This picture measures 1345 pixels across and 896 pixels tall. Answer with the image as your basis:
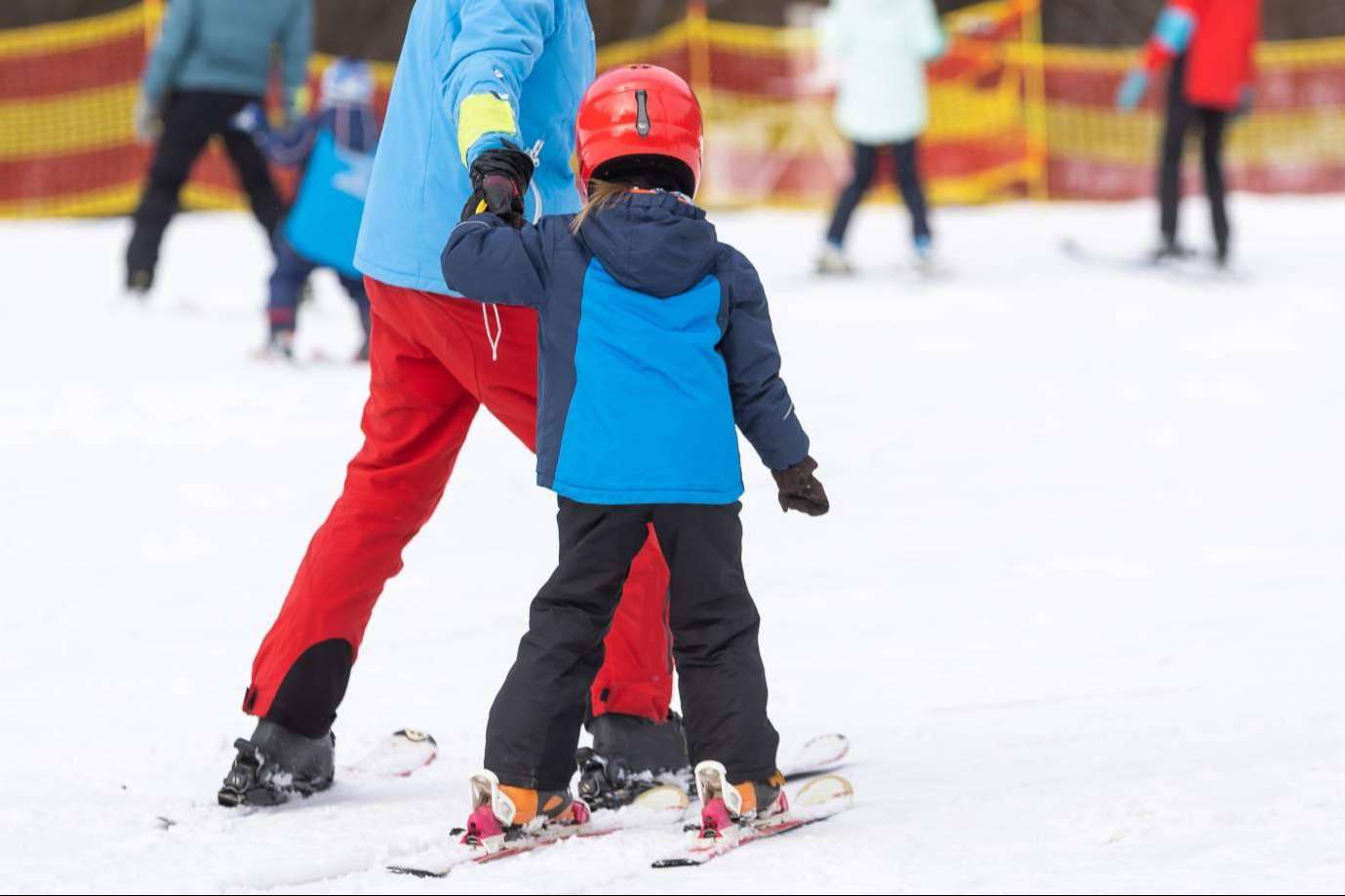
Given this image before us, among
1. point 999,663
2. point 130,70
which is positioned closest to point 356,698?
point 999,663

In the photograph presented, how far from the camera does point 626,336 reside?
9.56 ft

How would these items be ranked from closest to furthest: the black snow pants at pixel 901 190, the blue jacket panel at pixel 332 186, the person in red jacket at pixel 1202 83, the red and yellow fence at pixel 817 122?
the blue jacket panel at pixel 332 186, the person in red jacket at pixel 1202 83, the black snow pants at pixel 901 190, the red and yellow fence at pixel 817 122

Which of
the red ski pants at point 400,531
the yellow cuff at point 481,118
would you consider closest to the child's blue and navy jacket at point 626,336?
the yellow cuff at point 481,118

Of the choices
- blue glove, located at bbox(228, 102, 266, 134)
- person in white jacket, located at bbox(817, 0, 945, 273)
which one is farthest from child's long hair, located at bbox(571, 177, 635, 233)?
person in white jacket, located at bbox(817, 0, 945, 273)

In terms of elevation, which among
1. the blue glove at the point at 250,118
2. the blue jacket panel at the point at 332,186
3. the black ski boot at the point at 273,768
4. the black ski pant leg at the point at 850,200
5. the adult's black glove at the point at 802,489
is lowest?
the black ski boot at the point at 273,768

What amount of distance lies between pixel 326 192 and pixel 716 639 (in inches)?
170

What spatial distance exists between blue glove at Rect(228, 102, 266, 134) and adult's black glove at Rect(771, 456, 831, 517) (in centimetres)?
596

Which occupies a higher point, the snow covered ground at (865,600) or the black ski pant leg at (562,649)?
the black ski pant leg at (562,649)

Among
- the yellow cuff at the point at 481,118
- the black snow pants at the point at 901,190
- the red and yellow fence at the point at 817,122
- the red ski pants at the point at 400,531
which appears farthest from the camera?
the red and yellow fence at the point at 817,122

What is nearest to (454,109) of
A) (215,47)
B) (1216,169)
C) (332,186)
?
(332,186)

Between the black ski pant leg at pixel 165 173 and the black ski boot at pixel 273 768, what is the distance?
5906 millimetres

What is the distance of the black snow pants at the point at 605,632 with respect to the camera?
293cm

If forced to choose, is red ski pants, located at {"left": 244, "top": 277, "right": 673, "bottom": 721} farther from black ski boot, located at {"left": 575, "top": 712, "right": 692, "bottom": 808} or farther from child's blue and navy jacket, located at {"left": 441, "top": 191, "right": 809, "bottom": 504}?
child's blue and navy jacket, located at {"left": 441, "top": 191, "right": 809, "bottom": 504}

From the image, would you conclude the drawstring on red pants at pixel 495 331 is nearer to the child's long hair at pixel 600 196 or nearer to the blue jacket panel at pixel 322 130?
the child's long hair at pixel 600 196
